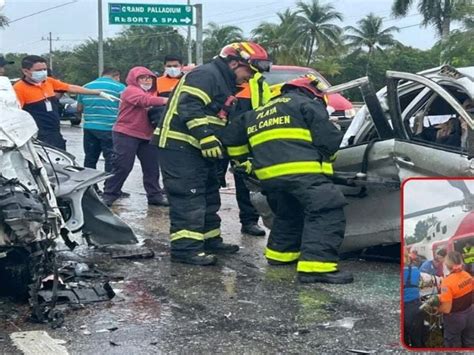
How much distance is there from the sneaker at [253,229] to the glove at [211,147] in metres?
1.72

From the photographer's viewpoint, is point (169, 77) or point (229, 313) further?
point (169, 77)

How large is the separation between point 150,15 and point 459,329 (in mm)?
22535

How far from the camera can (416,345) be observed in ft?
8.34

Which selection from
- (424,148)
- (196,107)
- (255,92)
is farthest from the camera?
(255,92)

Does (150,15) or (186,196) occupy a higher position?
(150,15)

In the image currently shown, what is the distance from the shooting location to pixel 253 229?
7426 mm

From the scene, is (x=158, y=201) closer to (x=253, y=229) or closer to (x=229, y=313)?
(x=253, y=229)

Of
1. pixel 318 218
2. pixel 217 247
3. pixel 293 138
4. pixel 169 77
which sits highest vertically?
pixel 169 77

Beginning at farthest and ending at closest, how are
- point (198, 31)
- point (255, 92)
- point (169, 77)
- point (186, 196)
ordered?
point (198, 31) → point (169, 77) → point (255, 92) → point (186, 196)

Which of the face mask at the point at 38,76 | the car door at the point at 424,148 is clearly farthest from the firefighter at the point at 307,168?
the face mask at the point at 38,76

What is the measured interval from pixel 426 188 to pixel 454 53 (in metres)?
38.1

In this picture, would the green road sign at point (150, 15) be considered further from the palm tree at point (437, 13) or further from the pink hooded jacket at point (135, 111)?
the palm tree at point (437, 13)

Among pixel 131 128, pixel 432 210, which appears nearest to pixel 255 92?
pixel 131 128

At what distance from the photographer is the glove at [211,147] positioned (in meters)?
5.80
